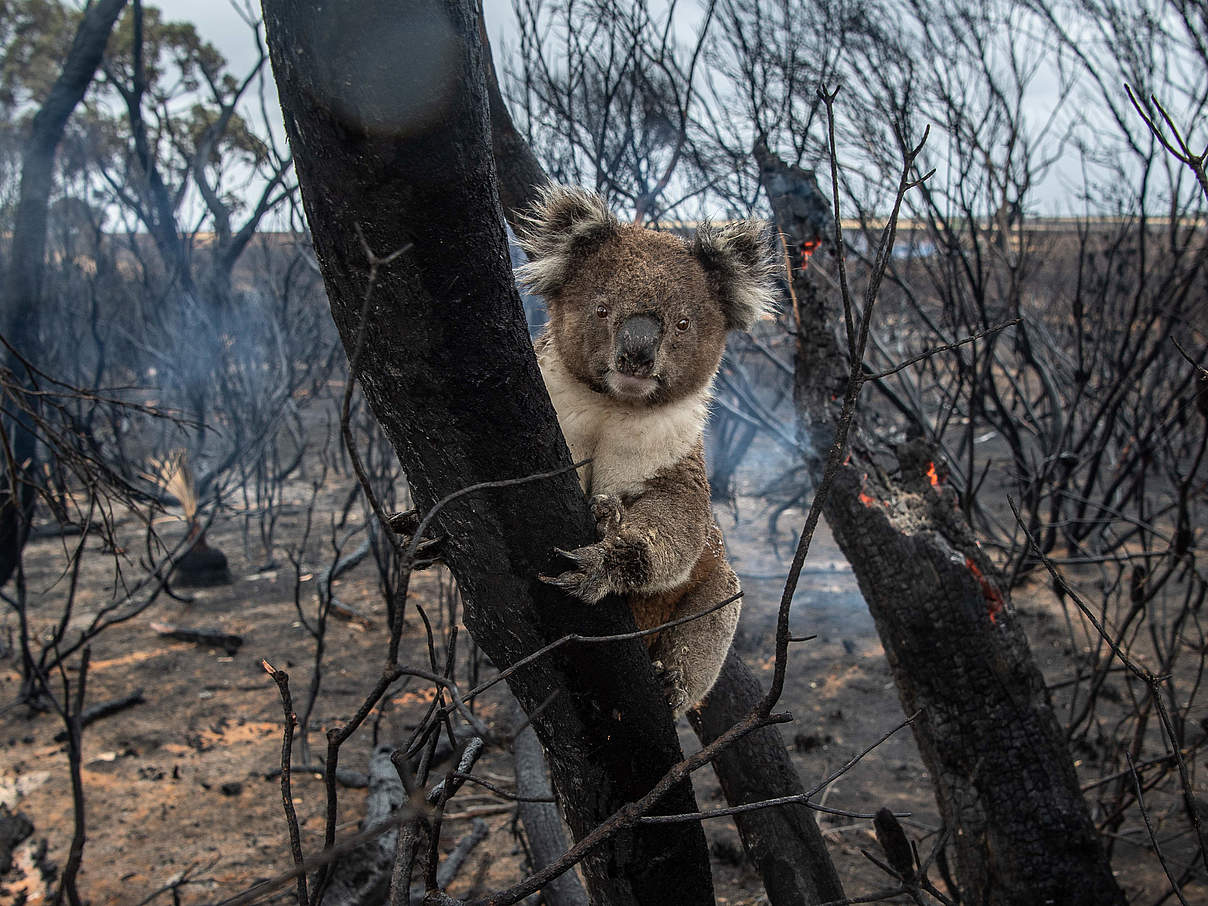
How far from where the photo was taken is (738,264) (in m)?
2.51

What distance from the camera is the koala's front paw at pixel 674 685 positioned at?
7.61 ft

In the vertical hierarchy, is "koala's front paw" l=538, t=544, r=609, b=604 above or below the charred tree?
below

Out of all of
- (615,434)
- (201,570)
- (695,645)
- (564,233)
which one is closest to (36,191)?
(201,570)

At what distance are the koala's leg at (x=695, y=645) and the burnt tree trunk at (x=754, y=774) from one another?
0.49m

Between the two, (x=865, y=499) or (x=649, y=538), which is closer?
(x=649, y=538)

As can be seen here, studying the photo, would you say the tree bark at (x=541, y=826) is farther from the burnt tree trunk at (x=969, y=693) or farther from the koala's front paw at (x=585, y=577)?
the burnt tree trunk at (x=969, y=693)

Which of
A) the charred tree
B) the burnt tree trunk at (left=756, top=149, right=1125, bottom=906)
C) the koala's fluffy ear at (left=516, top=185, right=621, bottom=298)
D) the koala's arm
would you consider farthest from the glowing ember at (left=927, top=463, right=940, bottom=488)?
the charred tree

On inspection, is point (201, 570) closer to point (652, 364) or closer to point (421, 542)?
point (652, 364)

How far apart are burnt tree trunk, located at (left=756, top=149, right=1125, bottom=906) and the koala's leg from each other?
78cm

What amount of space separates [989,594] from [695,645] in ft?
4.05

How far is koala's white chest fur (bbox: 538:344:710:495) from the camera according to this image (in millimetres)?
2314

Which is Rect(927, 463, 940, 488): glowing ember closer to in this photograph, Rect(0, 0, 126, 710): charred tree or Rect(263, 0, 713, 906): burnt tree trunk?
Rect(263, 0, 713, 906): burnt tree trunk

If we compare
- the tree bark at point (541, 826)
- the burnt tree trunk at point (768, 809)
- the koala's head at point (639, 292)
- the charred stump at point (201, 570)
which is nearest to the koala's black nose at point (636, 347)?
the koala's head at point (639, 292)

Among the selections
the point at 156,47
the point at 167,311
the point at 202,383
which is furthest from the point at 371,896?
the point at 156,47
